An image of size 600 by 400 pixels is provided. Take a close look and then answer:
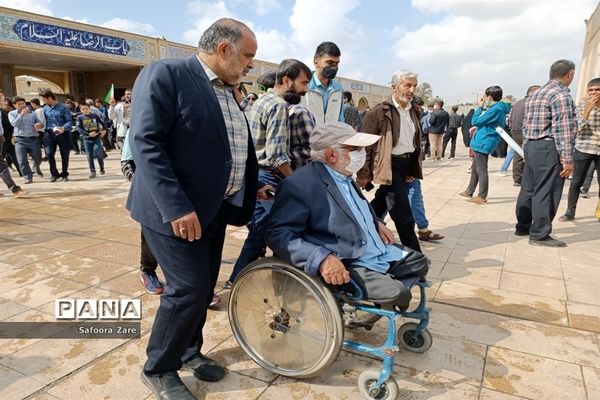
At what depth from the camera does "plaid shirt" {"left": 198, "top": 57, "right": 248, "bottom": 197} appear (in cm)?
189

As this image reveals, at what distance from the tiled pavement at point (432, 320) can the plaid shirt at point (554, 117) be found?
44.7 inches

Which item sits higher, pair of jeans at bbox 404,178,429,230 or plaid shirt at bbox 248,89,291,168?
plaid shirt at bbox 248,89,291,168

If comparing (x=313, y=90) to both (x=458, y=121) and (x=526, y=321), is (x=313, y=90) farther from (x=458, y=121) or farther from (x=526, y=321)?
(x=458, y=121)

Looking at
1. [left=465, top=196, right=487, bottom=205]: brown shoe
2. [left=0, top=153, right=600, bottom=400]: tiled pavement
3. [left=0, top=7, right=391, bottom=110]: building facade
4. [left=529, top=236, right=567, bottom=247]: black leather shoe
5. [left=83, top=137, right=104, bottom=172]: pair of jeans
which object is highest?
[left=0, top=7, right=391, bottom=110]: building facade

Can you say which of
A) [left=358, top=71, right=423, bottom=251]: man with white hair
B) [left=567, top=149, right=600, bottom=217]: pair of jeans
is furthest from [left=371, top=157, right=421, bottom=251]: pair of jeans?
[left=567, top=149, right=600, bottom=217]: pair of jeans

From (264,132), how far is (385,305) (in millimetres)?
1408

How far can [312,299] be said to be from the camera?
78.2 inches

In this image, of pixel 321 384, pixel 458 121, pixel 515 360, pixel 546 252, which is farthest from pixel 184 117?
pixel 458 121

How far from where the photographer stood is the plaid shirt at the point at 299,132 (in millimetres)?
2821

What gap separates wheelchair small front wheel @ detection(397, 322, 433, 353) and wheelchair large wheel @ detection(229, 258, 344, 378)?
2.24 feet

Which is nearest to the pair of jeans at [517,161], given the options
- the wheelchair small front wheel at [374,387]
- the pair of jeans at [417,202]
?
the pair of jeans at [417,202]

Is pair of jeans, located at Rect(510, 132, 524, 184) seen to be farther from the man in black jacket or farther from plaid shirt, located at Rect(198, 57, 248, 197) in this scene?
plaid shirt, located at Rect(198, 57, 248, 197)

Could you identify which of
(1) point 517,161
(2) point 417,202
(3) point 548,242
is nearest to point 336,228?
(2) point 417,202

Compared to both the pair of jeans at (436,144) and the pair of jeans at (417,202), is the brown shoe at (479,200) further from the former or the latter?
the pair of jeans at (436,144)
